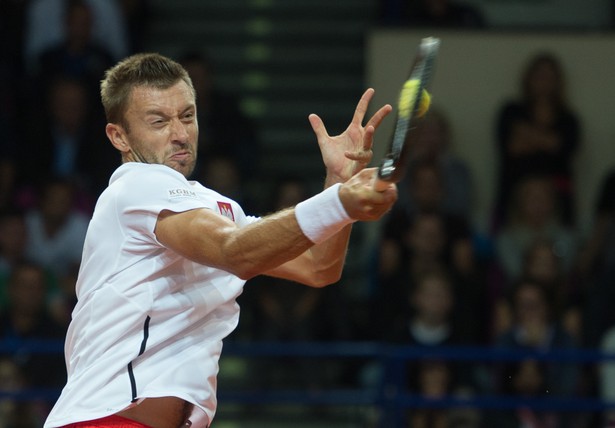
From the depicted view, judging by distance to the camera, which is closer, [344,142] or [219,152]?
[344,142]

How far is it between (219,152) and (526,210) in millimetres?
2299

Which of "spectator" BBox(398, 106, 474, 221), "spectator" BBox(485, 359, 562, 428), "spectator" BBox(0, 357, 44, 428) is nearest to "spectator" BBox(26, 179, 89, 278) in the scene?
"spectator" BBox(0, 357, 44, 428)

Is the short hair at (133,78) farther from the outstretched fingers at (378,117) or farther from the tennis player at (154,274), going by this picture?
the outstretched fingers at (378,117)

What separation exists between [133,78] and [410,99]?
3.22 feet

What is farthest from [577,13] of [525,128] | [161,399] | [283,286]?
[161,399]

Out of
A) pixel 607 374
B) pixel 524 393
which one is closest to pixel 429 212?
pixel 524 393

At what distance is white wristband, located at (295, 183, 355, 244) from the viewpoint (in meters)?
3.34

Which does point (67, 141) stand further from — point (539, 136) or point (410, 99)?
point (410, 99)

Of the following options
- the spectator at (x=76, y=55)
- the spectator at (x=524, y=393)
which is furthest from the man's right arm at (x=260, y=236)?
the spectator at (x=76, y=55)

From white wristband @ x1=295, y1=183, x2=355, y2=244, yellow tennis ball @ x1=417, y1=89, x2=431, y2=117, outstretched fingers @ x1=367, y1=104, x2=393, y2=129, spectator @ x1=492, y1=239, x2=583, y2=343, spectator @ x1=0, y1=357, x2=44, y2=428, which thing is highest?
yellow tennis ball @ x1=417, y1=89, x2=431, y2=117

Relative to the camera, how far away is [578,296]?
8703 mm

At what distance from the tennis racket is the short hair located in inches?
32.3

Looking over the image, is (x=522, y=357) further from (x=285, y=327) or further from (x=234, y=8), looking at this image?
(x=234, y=8)

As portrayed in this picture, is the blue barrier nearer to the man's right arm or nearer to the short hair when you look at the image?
the short hair
